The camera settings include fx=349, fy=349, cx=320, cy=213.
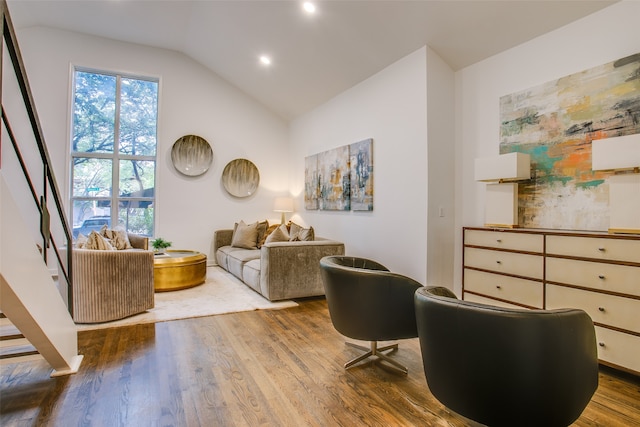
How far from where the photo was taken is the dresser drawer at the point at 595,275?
231 centimetres

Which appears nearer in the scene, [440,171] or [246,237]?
[440,171]

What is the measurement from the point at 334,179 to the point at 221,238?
253 cm

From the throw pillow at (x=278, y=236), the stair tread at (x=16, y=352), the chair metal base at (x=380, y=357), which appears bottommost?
the chair metal base at (x=380, y=357)

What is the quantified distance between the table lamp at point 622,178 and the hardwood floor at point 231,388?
110 centimetres

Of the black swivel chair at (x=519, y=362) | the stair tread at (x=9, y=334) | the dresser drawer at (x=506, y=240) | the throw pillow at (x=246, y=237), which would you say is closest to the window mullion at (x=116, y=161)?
the throw pillow at (x=246, y=237)

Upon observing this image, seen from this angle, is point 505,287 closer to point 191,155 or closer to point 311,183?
point 311,183

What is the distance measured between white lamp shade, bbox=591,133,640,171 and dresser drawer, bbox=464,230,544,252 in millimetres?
690

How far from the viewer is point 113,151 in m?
6.02

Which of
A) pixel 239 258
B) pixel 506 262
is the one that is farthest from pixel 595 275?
pixel 239 258

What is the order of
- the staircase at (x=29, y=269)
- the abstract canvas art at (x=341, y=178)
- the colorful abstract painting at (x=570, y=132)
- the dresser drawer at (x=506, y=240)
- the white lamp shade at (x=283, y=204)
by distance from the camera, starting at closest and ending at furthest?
1. the staircase at (x=29, y=269)
2. the colorful abstract painting at (x=570, y=132)
3. the dresser drawer at (x=506, y=240)
4. the abstract canvas art at (x=341, y=178)
5. the white lamp shade at (x=283, y=204)

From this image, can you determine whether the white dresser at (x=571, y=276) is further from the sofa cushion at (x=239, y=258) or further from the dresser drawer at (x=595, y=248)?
the sofa cushion at (x=239, y=258)

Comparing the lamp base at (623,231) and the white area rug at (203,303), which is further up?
the lamp base at (623,231)

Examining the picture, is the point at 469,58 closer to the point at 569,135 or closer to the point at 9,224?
the point at 569,135

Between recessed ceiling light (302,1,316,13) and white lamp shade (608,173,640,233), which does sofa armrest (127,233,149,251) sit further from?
white lamp shade (608,173,640,233)
